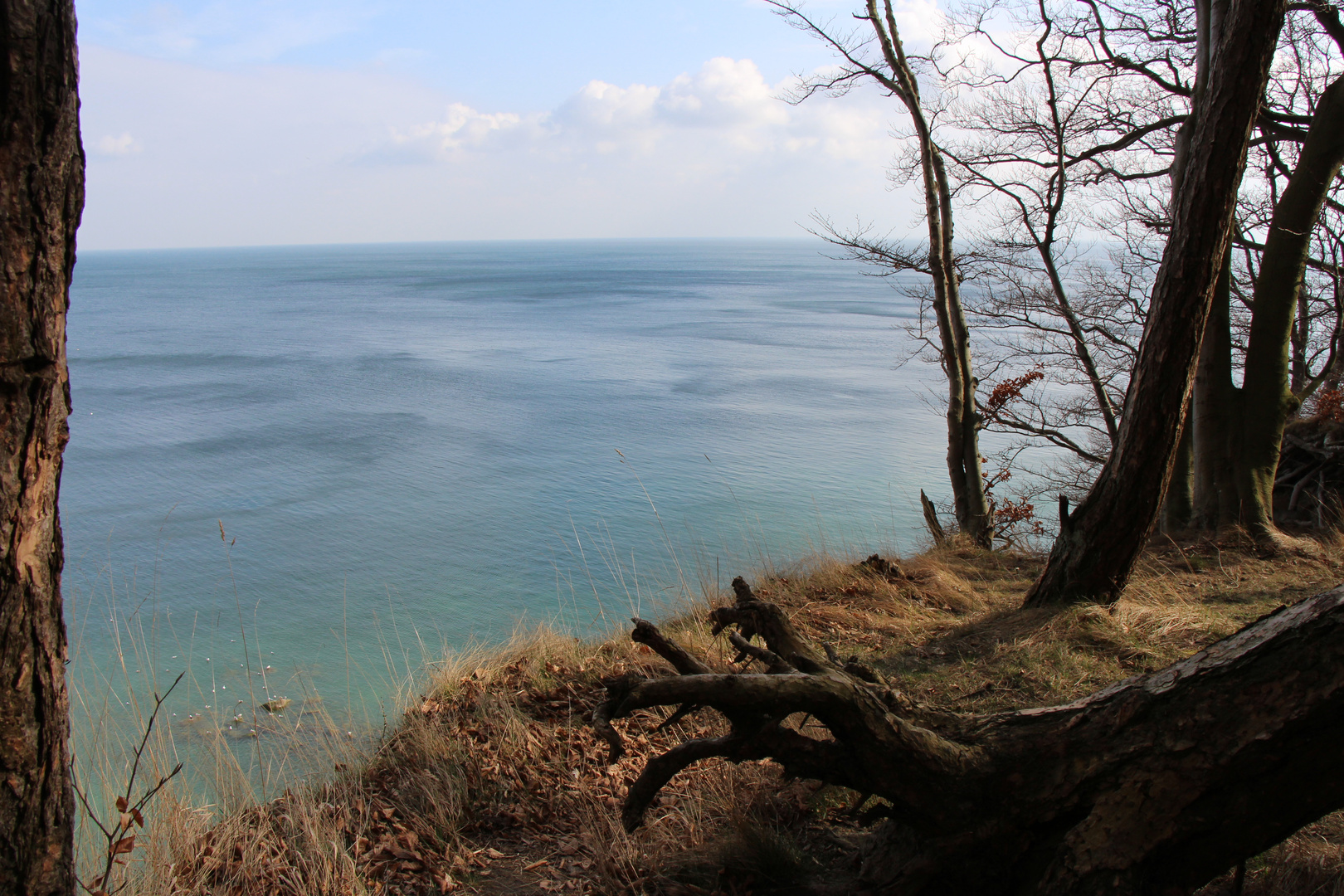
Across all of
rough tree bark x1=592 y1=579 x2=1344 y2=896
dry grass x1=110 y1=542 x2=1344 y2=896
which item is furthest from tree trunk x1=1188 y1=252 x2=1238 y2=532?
rough tree bark x1=592 y1=579 x2=1344 y2=896

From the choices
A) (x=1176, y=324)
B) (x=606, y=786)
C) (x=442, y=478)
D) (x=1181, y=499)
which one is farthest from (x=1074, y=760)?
(x=442, y=478)

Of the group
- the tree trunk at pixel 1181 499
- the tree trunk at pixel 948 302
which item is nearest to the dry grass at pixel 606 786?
the tree trunk at pixel 1181 499

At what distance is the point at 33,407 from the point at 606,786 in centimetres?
276

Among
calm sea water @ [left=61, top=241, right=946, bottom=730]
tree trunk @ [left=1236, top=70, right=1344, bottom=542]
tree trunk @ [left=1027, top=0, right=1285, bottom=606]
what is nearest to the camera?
tree trunk @ [left=1027, top=0, right=1285, bottom=606]

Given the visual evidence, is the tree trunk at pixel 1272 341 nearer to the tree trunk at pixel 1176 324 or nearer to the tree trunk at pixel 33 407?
the tree trunk at pixel 1176 324

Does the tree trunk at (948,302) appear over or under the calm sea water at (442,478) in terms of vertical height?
over

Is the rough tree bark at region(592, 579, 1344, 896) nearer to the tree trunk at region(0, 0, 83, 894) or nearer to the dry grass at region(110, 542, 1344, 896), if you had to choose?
the dry grass at region(110, 542, 1344, 896)

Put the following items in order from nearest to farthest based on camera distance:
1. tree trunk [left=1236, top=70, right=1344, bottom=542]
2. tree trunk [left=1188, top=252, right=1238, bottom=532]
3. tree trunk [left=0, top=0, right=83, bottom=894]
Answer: tree trunk [left=0, top=0, right=83, bottom=894], tree trunk [left=1236, top=70, right=1344, bottom=542], tree trunk [left=1188, top=252, right=1238, bottom=532]

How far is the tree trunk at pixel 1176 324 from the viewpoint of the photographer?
16.6 feet

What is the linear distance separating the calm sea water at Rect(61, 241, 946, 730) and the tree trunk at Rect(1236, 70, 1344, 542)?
458 cm

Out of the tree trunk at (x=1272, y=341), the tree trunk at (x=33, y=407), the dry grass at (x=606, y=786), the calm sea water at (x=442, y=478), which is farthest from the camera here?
the calm sea water at (x=442, y=478)

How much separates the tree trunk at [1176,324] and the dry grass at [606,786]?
0.40 m

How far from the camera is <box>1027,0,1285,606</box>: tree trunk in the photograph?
5.06 m

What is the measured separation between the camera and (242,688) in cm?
884
